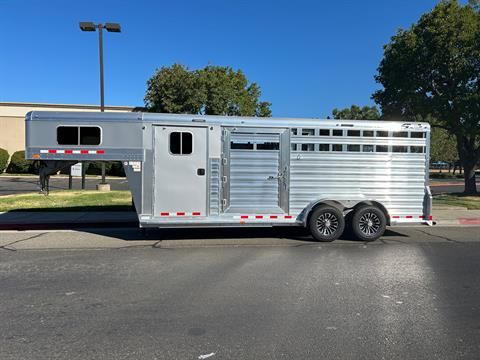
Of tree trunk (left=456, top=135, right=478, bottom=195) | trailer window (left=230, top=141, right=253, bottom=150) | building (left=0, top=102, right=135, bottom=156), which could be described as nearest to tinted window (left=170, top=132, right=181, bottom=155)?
trailer window (left=230, top=141, right=253, bottom=150)

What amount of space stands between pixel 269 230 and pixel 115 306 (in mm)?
6091

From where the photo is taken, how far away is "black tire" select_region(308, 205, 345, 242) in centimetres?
896

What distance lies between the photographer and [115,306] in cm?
495

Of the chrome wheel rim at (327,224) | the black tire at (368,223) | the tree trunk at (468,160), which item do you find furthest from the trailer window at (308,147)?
the tree trunk at (468,160)

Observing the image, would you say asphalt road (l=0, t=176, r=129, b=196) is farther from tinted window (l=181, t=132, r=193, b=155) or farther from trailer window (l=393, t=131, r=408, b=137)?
trailer window (l=393, t=131, r=408, b=137)

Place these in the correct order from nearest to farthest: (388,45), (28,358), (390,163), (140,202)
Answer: (28,358) → (140,202) → (390,163) → (388,45)

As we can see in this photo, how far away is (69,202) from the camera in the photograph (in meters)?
14.9

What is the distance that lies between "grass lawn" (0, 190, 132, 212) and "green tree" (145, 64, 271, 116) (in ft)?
46.7

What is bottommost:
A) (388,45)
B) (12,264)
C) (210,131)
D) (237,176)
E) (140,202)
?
(12,264)

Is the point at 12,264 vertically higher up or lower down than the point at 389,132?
lower down

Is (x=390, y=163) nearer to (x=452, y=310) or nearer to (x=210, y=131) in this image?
(x=210, y=131)

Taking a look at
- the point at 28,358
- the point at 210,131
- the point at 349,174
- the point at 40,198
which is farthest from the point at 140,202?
the point at 40,198

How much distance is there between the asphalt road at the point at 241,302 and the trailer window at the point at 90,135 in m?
2.26

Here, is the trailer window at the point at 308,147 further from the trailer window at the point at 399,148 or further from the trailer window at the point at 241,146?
the trailer window at the point at 399,148
